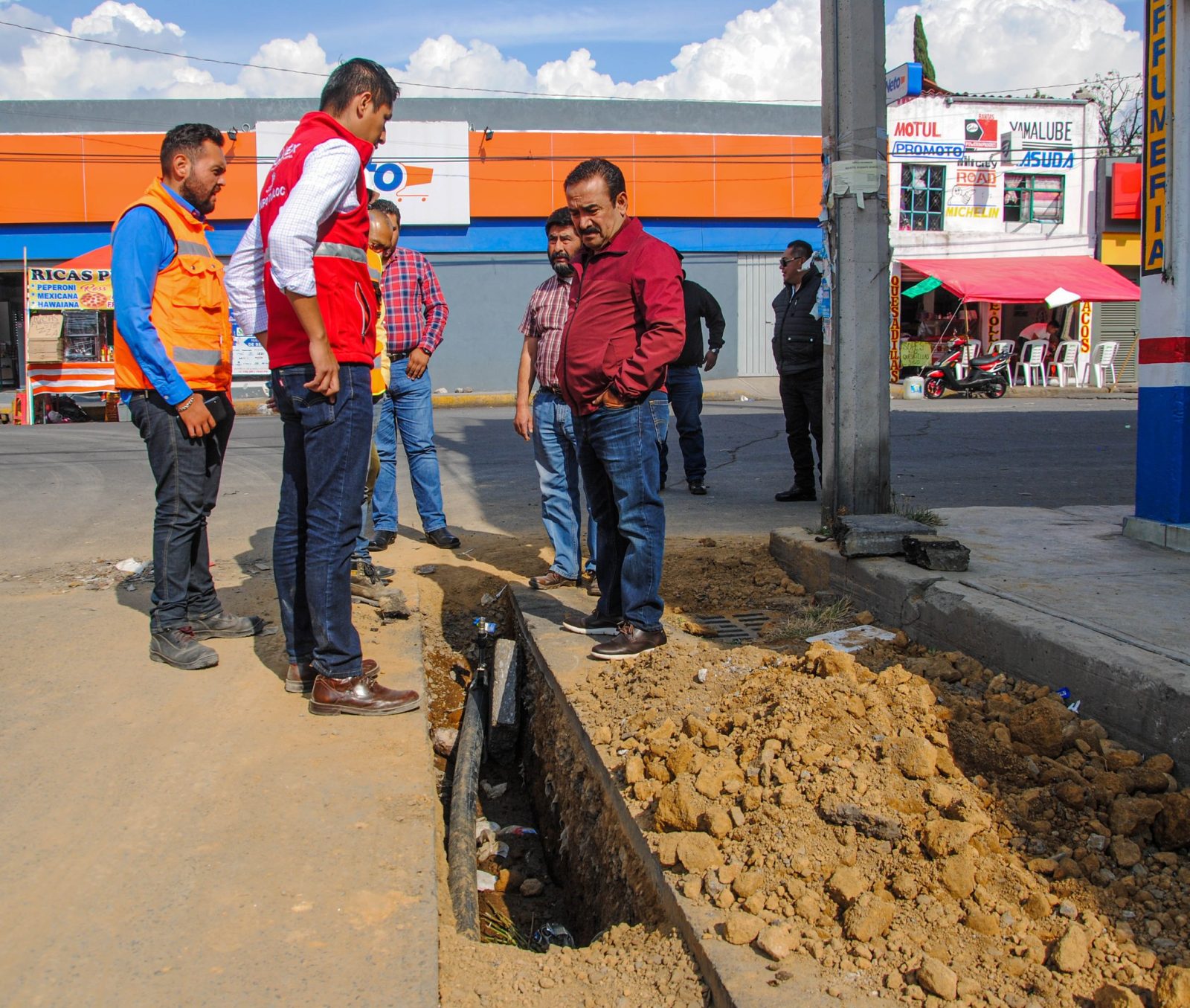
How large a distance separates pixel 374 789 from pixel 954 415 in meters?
14.3

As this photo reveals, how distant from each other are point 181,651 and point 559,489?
2006 mm

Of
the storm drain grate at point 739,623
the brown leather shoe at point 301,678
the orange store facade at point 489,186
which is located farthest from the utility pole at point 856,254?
the orange store facade at point 489,186

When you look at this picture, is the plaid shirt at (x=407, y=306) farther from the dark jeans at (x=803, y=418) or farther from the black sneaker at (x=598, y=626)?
the dark jeans at (x=803, y=418)

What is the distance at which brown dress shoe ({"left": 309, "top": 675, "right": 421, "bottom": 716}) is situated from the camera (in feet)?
11.8

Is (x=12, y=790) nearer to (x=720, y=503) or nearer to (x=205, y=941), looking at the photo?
(x=205, y=941)

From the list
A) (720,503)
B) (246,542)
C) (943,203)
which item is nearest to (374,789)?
(246,542)

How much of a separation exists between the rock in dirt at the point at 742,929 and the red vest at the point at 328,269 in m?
2.13

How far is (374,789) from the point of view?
120 inches

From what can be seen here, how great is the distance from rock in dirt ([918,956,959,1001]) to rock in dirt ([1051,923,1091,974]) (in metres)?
0.21

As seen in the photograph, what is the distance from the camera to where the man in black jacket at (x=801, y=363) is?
7.50 meters

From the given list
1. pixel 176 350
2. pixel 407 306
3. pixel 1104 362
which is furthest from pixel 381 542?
pixel 1104 362

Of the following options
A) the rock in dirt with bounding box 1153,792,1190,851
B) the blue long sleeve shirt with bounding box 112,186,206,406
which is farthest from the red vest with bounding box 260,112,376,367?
the rock in dirt with bounding box 1153,792,1190,851

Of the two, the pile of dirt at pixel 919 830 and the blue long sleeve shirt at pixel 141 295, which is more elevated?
the blue long sleeve shirt at pixel 141 295

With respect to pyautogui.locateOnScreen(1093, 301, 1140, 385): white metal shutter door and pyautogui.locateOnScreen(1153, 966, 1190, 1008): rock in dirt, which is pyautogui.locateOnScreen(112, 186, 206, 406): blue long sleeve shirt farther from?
pyautogui.locateOnScreen(1093, 301, 1140, 385): white metal shutter door
